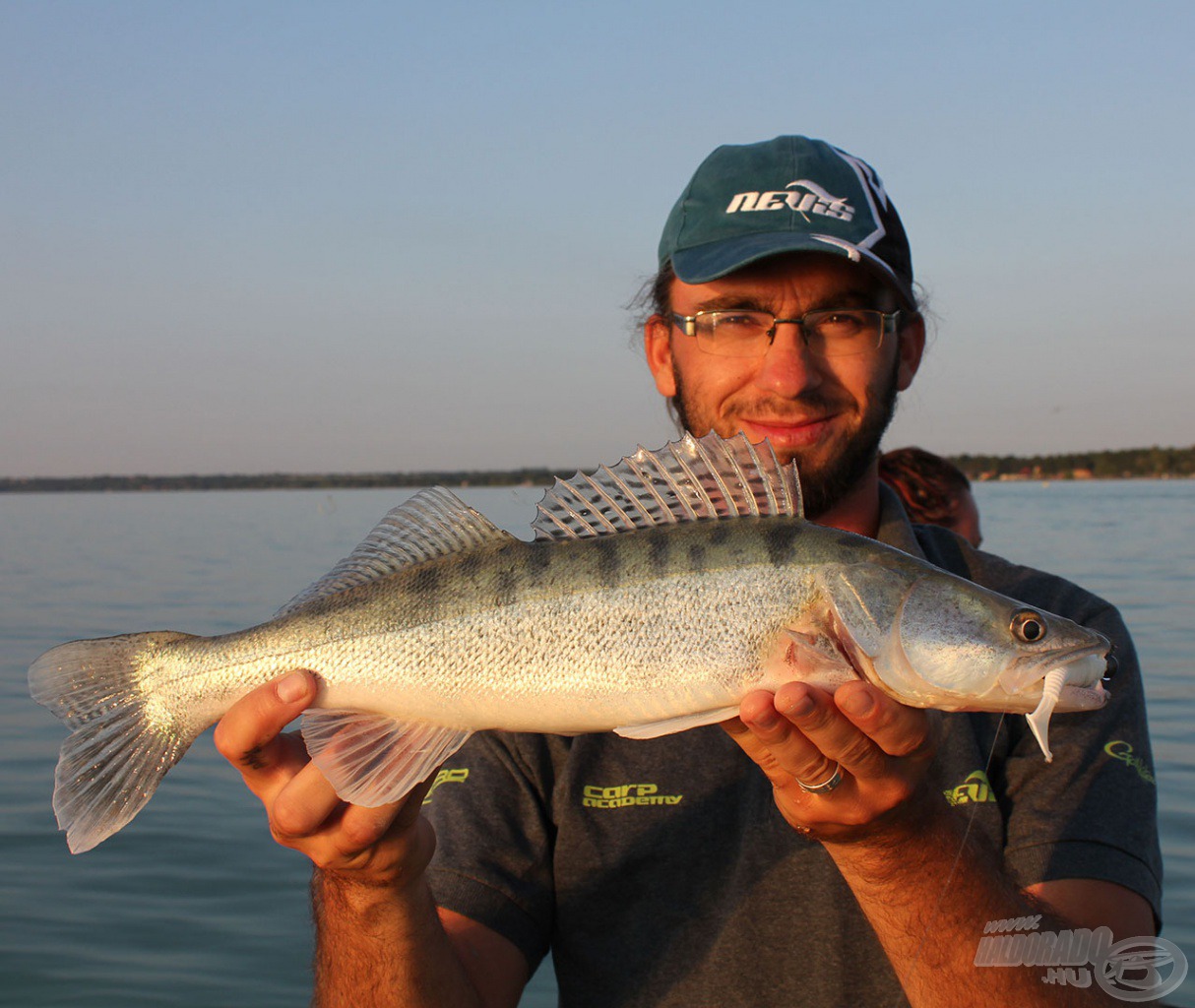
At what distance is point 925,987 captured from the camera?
9.43 ft

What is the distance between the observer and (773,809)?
3500mm

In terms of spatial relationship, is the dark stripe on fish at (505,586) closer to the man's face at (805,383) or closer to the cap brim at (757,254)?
the man's face at (805,383)

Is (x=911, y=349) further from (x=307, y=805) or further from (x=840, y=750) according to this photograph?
(x=307, y=805)

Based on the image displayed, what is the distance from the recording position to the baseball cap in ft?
13.0

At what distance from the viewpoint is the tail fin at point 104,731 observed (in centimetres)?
285

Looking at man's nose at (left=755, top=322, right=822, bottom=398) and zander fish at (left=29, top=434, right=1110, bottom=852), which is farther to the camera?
man's nose at (left=755, top=322, right=822, bottom=398)

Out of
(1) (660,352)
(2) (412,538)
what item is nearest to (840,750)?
(2) (412,538)

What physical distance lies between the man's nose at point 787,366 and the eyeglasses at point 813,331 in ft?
0.10

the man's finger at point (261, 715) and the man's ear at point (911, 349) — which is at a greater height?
the man's ear at point (911, 349)

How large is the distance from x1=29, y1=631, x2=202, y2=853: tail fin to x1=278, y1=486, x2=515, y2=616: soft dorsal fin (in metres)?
0.45

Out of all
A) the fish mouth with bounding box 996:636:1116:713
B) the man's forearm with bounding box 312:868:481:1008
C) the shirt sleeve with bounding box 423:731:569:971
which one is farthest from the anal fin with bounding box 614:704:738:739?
the shirt sleeve with bounding box 423:731:569:971

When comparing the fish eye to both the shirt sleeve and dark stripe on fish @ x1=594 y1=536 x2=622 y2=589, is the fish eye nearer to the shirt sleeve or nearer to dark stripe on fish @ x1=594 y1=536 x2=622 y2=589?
dark stripe on fish @ x1=594 y1=536 x2=622 y2=589

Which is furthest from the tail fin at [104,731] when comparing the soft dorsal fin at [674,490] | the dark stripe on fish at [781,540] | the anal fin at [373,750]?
the dark stripe on fish at [781,540]

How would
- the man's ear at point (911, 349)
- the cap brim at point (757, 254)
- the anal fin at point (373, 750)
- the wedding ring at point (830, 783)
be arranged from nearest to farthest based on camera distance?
the wedding ring at point (830, 783)
the anal fin at point (373, 750)
the cap brim at point (757, 254)
the man's ear at point (911, 349)
